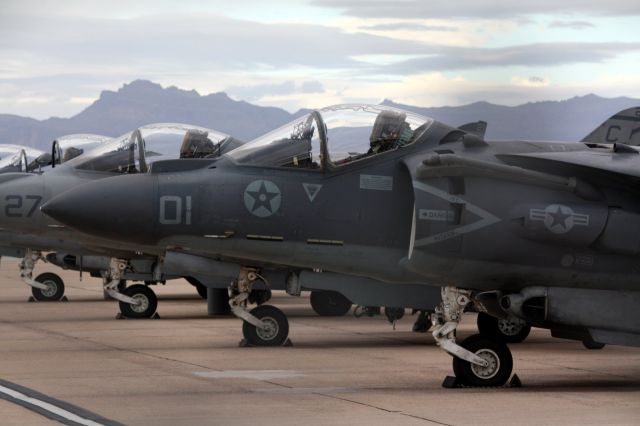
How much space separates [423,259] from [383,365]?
2.50 m

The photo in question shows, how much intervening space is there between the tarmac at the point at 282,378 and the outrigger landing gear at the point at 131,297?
343mm

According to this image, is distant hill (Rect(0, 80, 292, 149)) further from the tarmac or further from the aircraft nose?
the tarmac

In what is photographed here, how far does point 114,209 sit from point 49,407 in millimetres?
2428

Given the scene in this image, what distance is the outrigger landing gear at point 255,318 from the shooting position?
49.5 ft

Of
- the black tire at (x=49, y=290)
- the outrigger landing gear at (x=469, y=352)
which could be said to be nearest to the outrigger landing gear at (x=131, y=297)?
the black tire at (x=49, y=290)

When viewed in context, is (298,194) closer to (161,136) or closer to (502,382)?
(502,382)

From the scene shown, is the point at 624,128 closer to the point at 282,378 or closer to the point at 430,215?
the point at 430,215

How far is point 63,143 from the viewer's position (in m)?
20.9

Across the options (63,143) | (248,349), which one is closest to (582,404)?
(248,349)

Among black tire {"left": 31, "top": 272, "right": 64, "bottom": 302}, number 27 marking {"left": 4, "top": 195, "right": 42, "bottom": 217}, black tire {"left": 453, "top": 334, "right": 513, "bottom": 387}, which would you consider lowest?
black tire {"left": 31, "top": 272, "right": 64, "bottom": 302}

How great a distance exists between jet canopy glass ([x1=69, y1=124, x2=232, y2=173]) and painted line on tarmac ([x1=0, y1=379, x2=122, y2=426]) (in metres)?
6.79

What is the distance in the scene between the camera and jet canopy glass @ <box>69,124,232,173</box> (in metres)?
17.4

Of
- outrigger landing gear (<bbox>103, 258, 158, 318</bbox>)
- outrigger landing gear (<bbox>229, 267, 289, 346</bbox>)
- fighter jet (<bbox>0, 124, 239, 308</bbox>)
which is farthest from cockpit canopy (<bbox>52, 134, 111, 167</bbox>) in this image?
outrigger landing gear (<bbox>229, 267, 289, 346</bbox>)

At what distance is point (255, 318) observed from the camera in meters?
15.1
